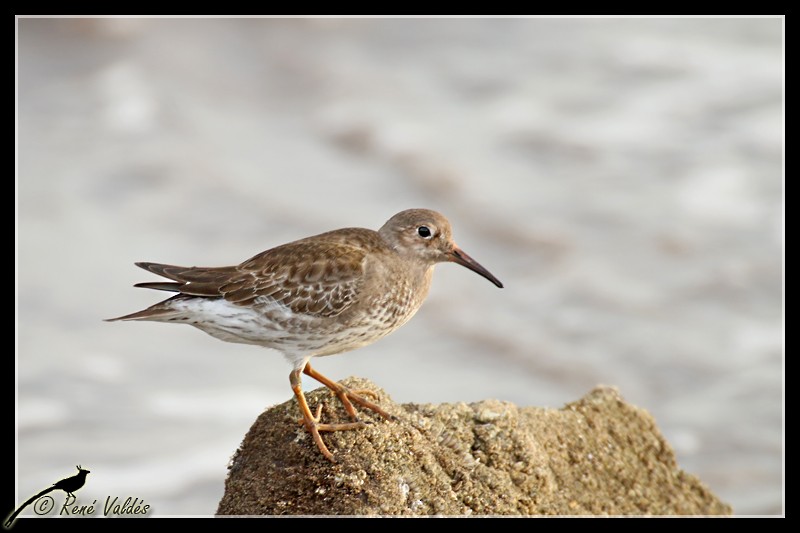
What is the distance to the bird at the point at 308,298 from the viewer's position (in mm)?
5910

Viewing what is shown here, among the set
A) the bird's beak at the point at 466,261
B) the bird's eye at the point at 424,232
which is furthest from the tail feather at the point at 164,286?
the bird's beak at the point at 466,261

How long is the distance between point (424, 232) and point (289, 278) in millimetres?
984

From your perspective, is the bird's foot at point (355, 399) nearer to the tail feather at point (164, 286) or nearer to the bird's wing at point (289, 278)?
the bird's wing at point (289, 278)

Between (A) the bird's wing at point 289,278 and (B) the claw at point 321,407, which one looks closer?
(B) the claw at point 321,407

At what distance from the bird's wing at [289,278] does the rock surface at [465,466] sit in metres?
0.62

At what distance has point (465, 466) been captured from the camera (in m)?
5.77

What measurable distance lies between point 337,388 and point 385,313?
58 centimetres

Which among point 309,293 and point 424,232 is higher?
point 424,232

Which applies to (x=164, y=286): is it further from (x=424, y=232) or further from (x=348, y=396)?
(x=424, y=232)

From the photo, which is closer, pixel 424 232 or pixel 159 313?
pixel 159 313

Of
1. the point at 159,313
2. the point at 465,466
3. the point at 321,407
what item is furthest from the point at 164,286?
the point at 465,466

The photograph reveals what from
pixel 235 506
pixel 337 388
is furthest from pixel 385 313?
pixel 235 506

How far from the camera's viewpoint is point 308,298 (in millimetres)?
5918

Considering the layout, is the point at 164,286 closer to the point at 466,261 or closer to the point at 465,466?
the point at 466,261
